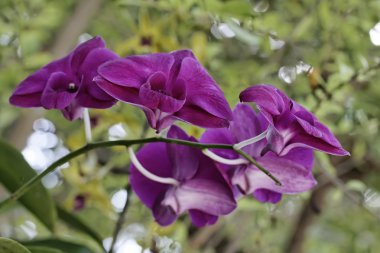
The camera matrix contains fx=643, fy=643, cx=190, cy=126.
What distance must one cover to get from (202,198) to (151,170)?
49 millimetres

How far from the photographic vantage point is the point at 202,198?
48 centimetres

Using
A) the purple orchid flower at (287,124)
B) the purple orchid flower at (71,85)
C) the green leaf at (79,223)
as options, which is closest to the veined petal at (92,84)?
the purple orchid flower at (71,85)

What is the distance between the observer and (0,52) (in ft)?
3.28

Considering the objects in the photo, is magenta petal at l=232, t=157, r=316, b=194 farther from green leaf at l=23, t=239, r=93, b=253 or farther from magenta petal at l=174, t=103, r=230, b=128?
green leaf at l=23, t=239, r=93, b=253

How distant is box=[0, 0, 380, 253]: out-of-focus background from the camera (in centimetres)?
78

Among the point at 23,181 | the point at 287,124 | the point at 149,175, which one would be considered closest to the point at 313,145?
the point at 287,124

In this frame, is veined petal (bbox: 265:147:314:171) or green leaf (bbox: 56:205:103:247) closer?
veined petal (bbox: 265:147:314:171)

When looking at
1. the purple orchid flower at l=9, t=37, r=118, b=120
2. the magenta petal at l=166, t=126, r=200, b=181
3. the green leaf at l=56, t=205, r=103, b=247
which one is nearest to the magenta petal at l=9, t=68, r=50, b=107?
the purple orchid flower at l=9, t=37, r=118, b=120

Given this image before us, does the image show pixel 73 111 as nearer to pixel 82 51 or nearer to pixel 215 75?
pixel 82 51

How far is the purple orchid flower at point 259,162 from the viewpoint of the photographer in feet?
1.52

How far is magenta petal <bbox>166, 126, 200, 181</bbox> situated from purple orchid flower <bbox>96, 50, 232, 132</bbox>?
48 millimetres

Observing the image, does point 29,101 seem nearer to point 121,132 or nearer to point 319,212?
point 121,132

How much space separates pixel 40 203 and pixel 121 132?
292 millimetres

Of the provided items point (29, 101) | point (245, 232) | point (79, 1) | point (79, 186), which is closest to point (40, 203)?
point (29, 101)
